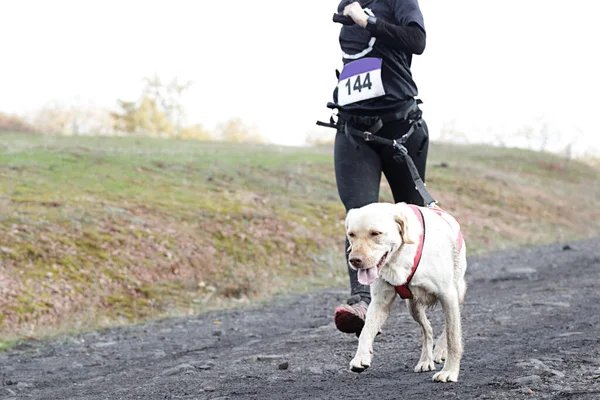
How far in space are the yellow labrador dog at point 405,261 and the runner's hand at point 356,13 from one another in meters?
1.41

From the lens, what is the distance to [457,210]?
25.1 meters

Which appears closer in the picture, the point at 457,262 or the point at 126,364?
the point at 457,262

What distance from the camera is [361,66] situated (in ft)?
16.3

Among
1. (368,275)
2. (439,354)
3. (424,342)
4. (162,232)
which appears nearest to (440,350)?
(439,354)

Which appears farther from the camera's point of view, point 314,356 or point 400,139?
point 314,356

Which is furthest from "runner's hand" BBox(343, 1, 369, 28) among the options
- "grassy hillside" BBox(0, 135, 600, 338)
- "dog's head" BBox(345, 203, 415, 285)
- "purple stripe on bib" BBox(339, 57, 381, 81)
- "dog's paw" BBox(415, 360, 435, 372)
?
"grassy hillside" BBox(0, 135, 600, 338)

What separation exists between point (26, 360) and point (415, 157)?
14.1ft

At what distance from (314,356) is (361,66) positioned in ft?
7.48

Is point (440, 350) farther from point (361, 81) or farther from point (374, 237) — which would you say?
point (361, 81)

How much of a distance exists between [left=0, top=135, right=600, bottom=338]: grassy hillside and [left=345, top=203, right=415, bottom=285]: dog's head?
597 cm

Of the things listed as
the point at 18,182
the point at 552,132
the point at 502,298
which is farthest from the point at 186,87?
the point at 502,298

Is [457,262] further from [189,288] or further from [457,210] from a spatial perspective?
[457,210]

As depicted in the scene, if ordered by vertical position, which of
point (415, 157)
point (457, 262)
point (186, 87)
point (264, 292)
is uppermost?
point (186, 87)

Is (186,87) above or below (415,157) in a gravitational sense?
above
